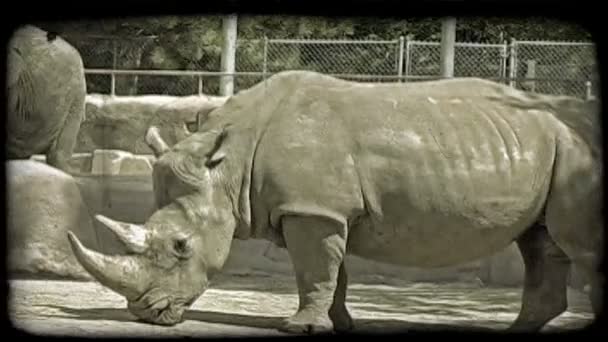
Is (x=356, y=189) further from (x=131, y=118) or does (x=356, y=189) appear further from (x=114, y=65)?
(x=131, y=118)

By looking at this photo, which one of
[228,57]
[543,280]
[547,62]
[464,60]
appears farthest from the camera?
[464,60]

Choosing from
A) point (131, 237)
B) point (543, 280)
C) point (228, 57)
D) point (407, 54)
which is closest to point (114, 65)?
point (228, 57)

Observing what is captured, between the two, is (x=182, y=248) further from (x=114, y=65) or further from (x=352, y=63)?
(x=352, y=63)

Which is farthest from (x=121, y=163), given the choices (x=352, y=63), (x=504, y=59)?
(x=504, y=59)

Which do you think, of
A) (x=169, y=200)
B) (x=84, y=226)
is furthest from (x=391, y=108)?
(x=84, y=226)

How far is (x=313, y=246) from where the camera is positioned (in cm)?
545

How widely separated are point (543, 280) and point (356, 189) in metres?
1.21

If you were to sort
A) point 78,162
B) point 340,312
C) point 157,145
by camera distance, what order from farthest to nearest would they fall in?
1. point 78,162
2. point 340,312
3. point 157,145

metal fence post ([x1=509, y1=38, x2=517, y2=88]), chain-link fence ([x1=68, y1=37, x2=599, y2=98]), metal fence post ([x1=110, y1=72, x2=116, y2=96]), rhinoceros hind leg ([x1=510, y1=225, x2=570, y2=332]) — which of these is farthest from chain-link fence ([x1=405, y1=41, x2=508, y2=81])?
rhinoceros hind leg ([x1=510, y1=225, x2=570, y2=332])

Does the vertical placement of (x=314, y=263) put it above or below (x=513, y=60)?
below

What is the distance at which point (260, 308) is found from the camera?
6.54 m

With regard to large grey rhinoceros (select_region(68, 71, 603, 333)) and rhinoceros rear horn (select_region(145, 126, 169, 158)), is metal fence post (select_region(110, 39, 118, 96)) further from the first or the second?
large grey rhinoceros (select_region(68, 71, 603, 333))

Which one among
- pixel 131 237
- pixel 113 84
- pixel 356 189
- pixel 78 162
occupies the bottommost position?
pixel 78 162

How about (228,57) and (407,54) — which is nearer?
(228,57)
